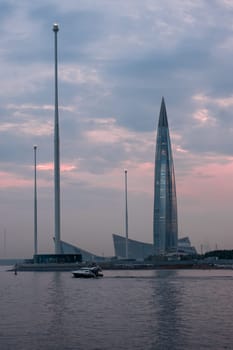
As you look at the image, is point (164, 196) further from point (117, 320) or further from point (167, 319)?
point (117, 320)

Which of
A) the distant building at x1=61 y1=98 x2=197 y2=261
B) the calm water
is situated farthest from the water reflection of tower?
the distant building at x1=61 y1=98 x2=197 y2=261

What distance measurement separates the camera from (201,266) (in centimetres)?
14775

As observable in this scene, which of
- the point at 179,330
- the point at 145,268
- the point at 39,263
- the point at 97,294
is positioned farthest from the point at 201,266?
the point at 179,330

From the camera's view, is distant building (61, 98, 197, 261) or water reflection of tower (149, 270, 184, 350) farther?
distant building (61, 98, 197, 261)

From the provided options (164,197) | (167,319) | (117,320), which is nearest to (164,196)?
(164,197)

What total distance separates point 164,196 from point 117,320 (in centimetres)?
14310

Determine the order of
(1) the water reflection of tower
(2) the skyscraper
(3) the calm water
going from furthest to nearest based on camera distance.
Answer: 1. (2) the skyscraper
2. (1) the water reflection of tower
3. (3) the calm water

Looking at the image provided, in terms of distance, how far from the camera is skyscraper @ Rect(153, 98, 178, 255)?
17925cm

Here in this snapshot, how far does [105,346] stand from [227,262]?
133 meters

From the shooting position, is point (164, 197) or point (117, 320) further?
point (164, 197)

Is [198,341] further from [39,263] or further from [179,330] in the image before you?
[39,263]

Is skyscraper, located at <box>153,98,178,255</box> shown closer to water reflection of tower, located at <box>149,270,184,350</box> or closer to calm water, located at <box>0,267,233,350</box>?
water reflection of tower, located at <box>149,270,184,350</box>

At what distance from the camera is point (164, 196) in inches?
7151

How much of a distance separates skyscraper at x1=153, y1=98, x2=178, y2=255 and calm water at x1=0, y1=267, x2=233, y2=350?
11973cm
